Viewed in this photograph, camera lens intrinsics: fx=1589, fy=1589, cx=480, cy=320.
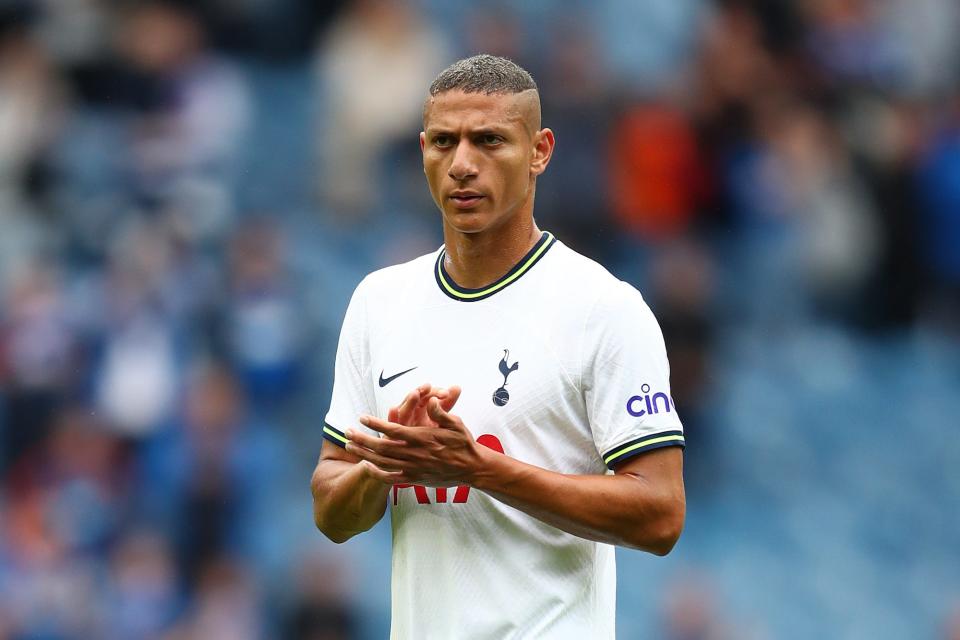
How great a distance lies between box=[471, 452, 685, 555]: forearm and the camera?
3955 millimetres

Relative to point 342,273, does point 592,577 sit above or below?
below

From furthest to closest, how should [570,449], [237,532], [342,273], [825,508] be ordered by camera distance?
[342,273], [825,508], [237,532], [570,449]


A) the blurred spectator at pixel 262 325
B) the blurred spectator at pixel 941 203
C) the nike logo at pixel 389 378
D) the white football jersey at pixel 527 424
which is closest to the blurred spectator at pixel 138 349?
the blurred spectator at pixel 262 325

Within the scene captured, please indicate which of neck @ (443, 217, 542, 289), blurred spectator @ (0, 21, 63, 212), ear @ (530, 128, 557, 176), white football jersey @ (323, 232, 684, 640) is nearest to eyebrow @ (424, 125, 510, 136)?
ear @ (530, 128, 557, 176)

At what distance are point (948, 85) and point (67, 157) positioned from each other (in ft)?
22.8

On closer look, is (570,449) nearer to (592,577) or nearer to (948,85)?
(592,577)

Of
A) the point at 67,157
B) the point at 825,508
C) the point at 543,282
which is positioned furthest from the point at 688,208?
the point at 543,282

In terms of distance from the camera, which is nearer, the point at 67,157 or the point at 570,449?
the point at 570,449

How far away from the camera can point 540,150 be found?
14.6 ft

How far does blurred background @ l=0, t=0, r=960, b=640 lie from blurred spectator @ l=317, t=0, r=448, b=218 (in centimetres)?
2

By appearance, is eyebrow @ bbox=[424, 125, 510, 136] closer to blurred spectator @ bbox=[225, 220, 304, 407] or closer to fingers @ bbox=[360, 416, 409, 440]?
fingers @ bbox=[360, 416, 409, 440]

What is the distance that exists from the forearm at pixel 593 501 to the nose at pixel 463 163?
0.77m

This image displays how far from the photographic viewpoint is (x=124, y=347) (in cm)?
1082

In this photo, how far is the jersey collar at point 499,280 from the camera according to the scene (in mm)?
4348
